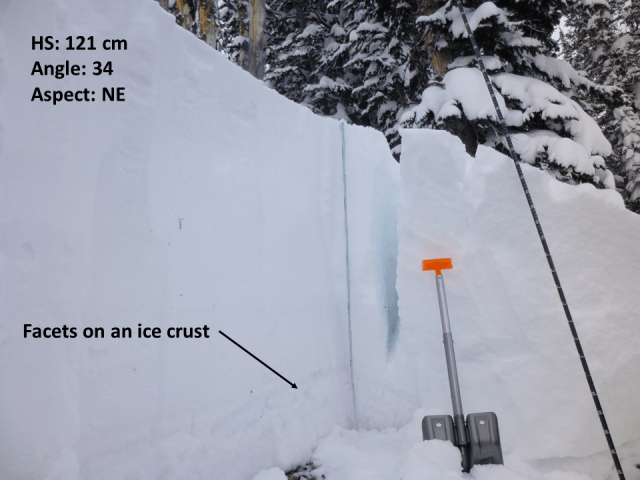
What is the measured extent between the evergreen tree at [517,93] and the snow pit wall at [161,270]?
2.81 meters

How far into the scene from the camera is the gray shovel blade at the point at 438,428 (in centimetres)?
204

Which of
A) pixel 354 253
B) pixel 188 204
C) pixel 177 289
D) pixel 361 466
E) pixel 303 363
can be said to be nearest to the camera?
pixel 177 289

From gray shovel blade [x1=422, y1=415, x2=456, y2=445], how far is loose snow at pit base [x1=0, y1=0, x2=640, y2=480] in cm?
13

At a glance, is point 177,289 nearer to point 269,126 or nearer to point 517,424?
point 269,126

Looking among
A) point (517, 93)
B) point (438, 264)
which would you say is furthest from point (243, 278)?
point (517, 93)

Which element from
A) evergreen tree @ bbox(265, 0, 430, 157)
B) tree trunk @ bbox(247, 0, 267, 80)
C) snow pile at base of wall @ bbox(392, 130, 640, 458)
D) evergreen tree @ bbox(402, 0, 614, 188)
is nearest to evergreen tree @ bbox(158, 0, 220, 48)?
tree trunk @ bbox(247, 0, 267, 80)

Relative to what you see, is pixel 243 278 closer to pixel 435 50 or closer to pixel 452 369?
pixel 452 369

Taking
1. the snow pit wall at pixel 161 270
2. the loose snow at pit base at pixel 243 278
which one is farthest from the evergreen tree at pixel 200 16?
the snow pit wall at pixel 161 270

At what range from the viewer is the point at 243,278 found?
2223mm

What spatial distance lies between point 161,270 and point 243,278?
56 cm

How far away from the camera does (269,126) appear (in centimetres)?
266

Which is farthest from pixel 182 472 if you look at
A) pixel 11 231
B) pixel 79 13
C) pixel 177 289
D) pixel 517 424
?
pixel 79 13

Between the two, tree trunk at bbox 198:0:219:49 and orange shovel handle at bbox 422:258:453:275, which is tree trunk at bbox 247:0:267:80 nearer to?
tree trunk at bbox 198:0:219:49

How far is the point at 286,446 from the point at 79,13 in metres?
2.64
